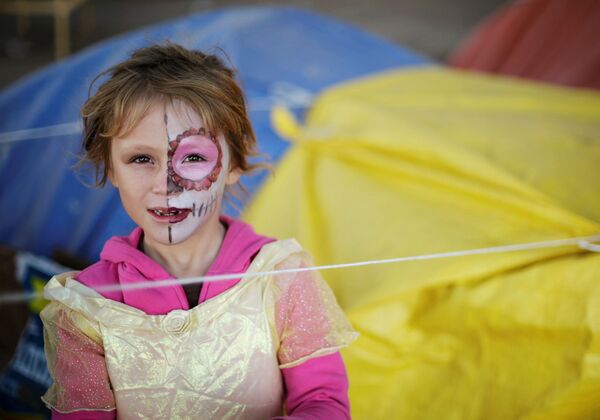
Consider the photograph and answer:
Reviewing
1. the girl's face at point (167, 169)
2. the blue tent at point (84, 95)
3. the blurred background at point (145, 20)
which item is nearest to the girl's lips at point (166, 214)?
the girl's face at point (167, 169)

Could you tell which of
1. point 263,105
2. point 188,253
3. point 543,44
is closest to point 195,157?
point 188,253

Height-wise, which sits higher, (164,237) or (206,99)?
(206,99)

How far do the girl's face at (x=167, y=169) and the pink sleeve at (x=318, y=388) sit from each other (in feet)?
0.69

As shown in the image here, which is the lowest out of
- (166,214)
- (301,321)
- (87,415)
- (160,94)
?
(87,415)

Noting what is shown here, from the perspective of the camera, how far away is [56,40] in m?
3.95

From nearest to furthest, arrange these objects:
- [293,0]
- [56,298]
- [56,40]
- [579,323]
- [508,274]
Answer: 1. [56,298]
2. [579,323]
3. [508,274]
4. [56,40]
5. [293,0]

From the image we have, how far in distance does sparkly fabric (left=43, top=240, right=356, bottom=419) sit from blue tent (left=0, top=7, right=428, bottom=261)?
704 mm

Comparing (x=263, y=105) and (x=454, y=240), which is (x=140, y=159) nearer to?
(x=454, y=240)

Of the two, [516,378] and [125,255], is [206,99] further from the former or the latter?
[516,378]

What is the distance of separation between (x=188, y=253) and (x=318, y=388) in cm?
22

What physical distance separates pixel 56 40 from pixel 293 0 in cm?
149

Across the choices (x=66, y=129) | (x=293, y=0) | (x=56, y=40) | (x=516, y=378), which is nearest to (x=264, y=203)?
(x=66, y=129)

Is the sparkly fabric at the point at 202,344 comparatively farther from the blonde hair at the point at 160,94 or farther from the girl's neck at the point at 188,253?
the blonde hair at the point at 160,94

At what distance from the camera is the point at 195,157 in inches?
32.6
